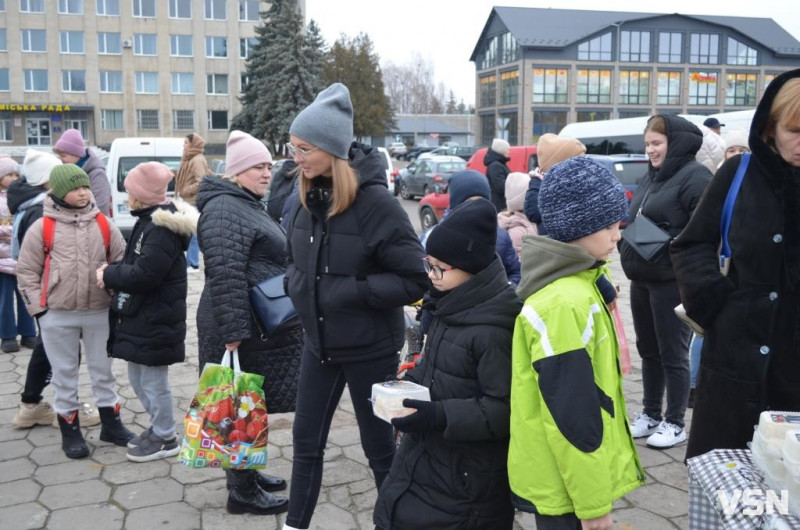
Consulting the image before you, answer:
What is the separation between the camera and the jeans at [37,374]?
16.8 ft

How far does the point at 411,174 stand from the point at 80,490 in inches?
872

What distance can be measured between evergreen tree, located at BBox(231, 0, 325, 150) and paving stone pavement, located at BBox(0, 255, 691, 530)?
4245cm

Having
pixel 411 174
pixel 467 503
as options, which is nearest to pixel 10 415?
pixel 467 503

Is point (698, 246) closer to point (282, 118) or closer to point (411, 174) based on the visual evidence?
point (411, 174)

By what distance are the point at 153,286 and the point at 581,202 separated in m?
2.84

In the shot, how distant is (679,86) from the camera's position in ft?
222

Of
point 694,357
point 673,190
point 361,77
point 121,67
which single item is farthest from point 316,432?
point 121,67

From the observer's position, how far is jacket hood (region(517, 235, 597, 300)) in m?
2.30

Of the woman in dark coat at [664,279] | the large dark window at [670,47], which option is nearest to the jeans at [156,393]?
the woman in dark coat at [664,279]

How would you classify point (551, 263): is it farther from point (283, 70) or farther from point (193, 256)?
point (283, 70)

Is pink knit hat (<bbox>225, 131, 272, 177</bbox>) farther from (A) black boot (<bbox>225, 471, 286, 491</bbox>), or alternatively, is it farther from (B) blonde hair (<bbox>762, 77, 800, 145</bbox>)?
(B) blonde hair (<bbox>762, 77, 800, 145</bbox>)

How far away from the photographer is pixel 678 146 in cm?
446

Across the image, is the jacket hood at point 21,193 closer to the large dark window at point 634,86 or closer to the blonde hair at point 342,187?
the blonde hair at point 342,187

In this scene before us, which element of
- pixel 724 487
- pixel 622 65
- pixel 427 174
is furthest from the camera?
pixel 622 65
